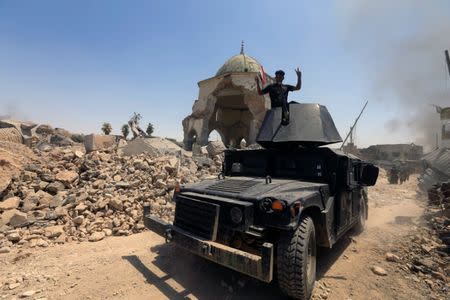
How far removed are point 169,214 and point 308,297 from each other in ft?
13.0

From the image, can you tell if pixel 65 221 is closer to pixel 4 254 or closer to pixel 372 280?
pixel 4 254

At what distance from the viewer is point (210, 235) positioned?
11.6 feet

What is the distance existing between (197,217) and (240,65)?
63.7 feet

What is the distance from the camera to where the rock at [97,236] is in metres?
5.48

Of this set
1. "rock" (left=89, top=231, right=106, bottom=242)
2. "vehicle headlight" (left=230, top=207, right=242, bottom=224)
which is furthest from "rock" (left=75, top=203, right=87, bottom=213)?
"vehicle headlight" (left=230, top=207, right=242, bottom=224)

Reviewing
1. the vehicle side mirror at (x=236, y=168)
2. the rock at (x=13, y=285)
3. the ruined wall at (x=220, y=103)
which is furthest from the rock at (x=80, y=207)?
the ruined wall at (x=220, y=103)

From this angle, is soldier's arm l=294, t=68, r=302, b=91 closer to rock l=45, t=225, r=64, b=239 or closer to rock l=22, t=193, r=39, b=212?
rock l=45, t=225, r=64, b=239

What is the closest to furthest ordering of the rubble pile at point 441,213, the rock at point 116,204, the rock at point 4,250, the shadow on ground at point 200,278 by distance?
the shadow on ground at point 200,278, the rock at point 4,250, the rubble pile at point 441,213, the rock at point 116,204

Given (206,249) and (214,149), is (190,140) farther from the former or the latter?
(206,249)

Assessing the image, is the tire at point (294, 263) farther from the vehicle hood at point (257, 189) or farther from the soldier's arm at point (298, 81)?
the soldier's arm at point (298, 81)

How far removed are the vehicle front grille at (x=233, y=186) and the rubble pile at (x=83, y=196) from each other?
2.60 metres

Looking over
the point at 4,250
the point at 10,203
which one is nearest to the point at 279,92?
the point at 4,250

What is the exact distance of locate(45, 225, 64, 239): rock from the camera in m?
5.51

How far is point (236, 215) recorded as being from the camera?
3439 mm
